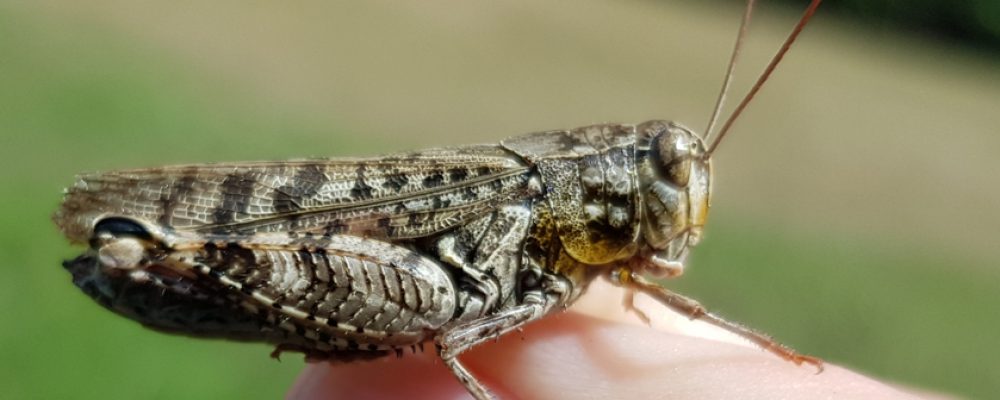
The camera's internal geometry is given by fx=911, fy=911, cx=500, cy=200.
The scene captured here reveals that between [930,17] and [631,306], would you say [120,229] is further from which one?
[930,17]

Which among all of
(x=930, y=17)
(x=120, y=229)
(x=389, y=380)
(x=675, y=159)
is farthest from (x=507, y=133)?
(x=930, y=17)

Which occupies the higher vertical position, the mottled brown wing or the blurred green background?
the mottled brown wing

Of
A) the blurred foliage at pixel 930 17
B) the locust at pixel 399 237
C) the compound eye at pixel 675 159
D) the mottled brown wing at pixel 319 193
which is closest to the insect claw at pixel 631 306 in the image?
the locust at pixel 399 237

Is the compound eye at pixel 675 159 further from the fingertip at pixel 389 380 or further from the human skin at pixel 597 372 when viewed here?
the fingertip at pixel 389 380

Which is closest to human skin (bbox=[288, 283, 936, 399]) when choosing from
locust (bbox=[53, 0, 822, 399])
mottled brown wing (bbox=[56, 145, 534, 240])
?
locust (bbox=[53, 0, 822, 399])

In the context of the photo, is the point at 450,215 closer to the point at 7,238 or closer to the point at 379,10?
the point at 7,238

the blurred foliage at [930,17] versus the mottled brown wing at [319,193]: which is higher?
the blurred foliage at [930,17]

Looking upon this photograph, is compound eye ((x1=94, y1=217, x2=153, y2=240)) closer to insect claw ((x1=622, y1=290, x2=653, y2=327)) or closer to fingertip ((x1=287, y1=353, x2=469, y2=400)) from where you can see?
fingertip ((x1=287, y1=353, x2=469, y2=400))
